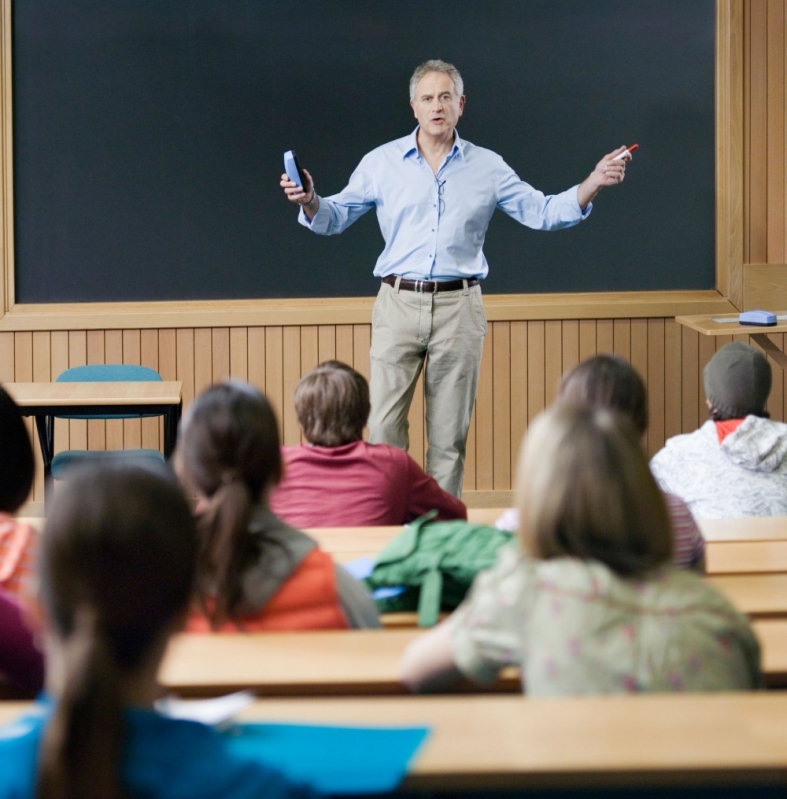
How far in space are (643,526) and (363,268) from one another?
431 centimetres

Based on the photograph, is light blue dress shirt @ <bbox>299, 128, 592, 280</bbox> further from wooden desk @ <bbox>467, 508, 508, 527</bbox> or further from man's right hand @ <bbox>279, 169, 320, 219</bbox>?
wooden desk @ <bbox>467, 508, 508, 527</bbox>

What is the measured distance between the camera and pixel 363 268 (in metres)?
5.44

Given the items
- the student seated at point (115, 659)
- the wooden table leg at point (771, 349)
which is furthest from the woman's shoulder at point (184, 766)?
the wooden table leg at point (771, 349)

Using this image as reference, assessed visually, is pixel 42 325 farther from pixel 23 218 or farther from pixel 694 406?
pixel 694 406

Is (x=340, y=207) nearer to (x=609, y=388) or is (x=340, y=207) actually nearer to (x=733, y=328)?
(x=733, y=328)

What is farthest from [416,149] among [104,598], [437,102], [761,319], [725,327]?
[104,598]

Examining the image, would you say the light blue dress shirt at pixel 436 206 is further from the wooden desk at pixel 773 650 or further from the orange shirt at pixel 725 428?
the wooden desk at pixel 773 650

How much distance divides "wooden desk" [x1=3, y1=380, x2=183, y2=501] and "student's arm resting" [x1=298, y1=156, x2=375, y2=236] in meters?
0.87

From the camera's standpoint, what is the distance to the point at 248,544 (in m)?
1.65

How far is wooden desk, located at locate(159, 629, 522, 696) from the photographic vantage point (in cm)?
142

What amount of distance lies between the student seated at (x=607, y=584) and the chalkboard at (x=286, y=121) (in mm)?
4256

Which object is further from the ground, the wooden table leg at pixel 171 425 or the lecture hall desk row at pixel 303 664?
the wooden table leg at pixel 171 425

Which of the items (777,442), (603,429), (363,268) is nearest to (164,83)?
(363,268)

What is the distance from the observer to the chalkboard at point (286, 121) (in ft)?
17.3
